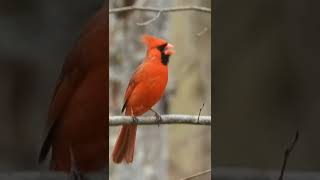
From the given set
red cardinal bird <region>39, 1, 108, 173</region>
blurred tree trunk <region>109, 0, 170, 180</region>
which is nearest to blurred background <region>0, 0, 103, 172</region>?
red cardinal bird <region>39, 1, 108, 173</region>

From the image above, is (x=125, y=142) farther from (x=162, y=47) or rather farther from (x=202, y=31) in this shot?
(x=202, y=31)

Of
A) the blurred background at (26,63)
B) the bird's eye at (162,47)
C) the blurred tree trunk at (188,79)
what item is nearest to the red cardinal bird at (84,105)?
the blurred background at (26,63)

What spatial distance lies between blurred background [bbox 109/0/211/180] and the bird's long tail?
34 millimetres

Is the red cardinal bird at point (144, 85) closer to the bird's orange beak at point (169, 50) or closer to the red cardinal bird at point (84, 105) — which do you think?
the bird's orange beak at point (169, 50)

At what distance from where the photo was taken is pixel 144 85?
4488mm

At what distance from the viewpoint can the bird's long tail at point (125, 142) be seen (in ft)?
14.6

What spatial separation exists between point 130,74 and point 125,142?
438mm

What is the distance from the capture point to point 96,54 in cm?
452
